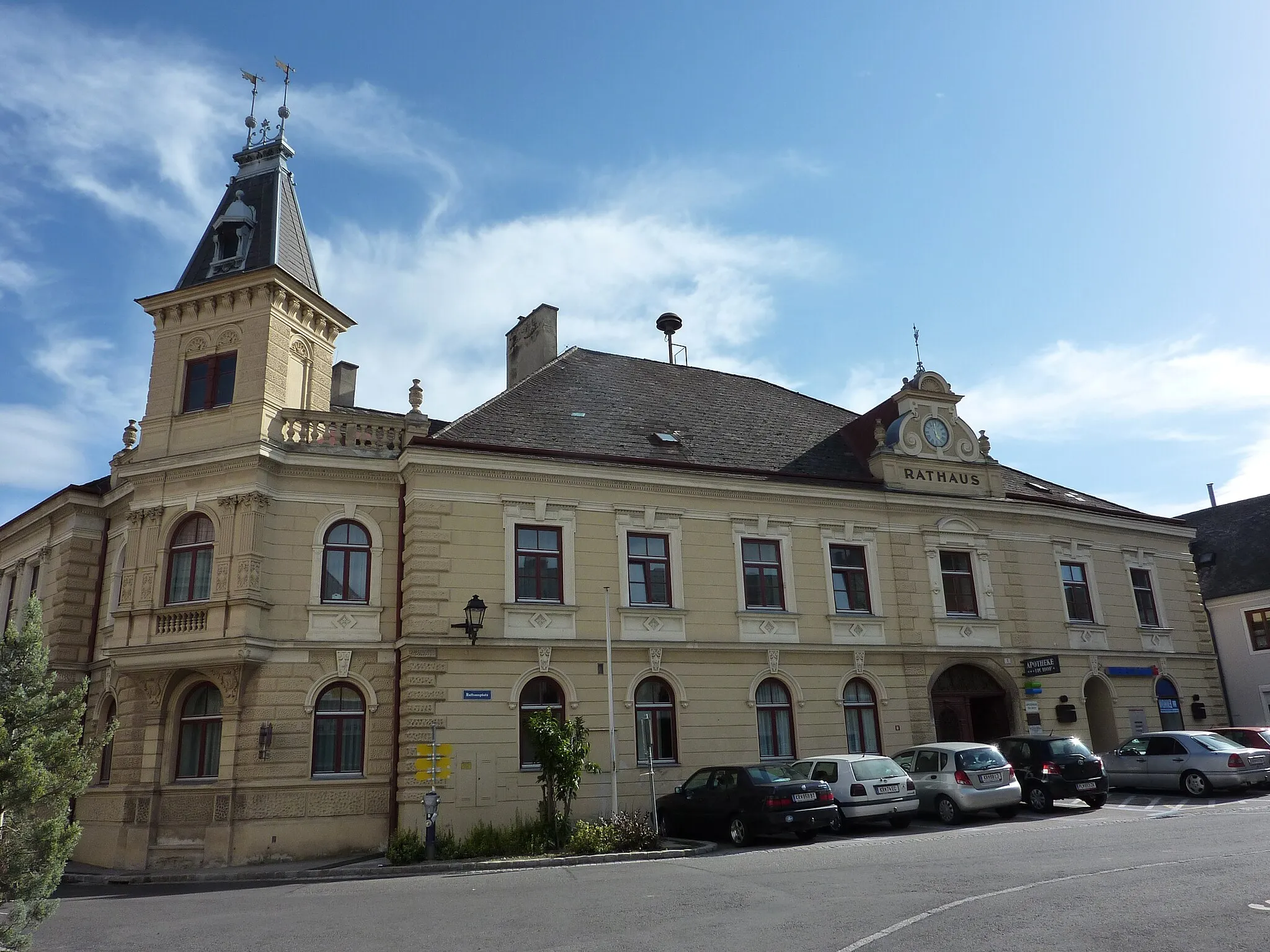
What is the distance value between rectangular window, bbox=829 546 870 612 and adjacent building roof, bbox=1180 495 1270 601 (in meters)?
17.1

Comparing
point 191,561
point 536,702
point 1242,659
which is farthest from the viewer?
point 1242,659

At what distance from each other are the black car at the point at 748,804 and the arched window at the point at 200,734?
9.34m

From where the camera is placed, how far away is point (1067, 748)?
20.5 meters

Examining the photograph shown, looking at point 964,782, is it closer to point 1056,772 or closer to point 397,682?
point 1056,772

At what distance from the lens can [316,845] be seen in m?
19.0

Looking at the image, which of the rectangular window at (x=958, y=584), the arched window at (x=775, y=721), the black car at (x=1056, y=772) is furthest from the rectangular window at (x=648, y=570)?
the black car at (x=1056, y=772)

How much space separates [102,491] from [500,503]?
34.0ft

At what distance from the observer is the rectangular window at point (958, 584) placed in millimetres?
26016

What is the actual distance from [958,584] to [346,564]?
15.9 meters

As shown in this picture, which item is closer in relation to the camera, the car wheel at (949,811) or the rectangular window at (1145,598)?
the car wheel at (949,811)

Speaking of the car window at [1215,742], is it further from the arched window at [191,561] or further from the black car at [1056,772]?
the arched window at [191,561]

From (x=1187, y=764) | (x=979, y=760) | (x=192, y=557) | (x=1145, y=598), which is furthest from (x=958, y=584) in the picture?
(x=192, y=557)

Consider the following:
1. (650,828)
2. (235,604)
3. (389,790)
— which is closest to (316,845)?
(389,790)

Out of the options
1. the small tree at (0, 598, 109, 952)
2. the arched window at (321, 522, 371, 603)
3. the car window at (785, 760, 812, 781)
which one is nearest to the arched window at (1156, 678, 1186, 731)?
the car window at (785, 760, 812, 781)
